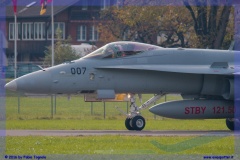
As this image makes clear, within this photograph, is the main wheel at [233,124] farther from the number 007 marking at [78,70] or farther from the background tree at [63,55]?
the background tree at [63,55]

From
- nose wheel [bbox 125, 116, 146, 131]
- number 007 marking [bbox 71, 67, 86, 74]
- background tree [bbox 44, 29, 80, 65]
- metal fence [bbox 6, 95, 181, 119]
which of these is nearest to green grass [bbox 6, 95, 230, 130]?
metal fence [bbox 6, 95, 181, 119]

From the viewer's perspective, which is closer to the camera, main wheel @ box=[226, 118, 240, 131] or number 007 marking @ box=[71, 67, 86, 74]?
number 007 marking @ box=[71, 67, 86, 74]

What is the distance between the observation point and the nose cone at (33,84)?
21578mm

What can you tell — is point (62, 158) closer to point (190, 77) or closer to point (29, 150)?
point (29, 150)

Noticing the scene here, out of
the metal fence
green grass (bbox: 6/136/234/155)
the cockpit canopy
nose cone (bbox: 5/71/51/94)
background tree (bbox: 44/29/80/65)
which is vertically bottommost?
the metal fence

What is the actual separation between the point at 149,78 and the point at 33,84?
3.61 meters

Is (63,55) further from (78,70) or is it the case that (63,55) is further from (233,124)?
(78,70)

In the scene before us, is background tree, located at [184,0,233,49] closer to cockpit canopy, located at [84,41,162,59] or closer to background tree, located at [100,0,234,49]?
background tree, located at [100,0,234,49]

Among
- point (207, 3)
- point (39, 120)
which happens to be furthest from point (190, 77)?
point (207, 3)

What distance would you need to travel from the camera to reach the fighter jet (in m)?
21.9

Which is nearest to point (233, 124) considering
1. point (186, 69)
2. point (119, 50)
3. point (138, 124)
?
point (186, 69)

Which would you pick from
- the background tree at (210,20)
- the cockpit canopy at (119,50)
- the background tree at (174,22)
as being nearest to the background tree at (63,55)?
the background tree at (174,22)

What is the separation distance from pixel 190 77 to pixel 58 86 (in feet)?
13.5

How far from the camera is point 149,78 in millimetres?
22719
